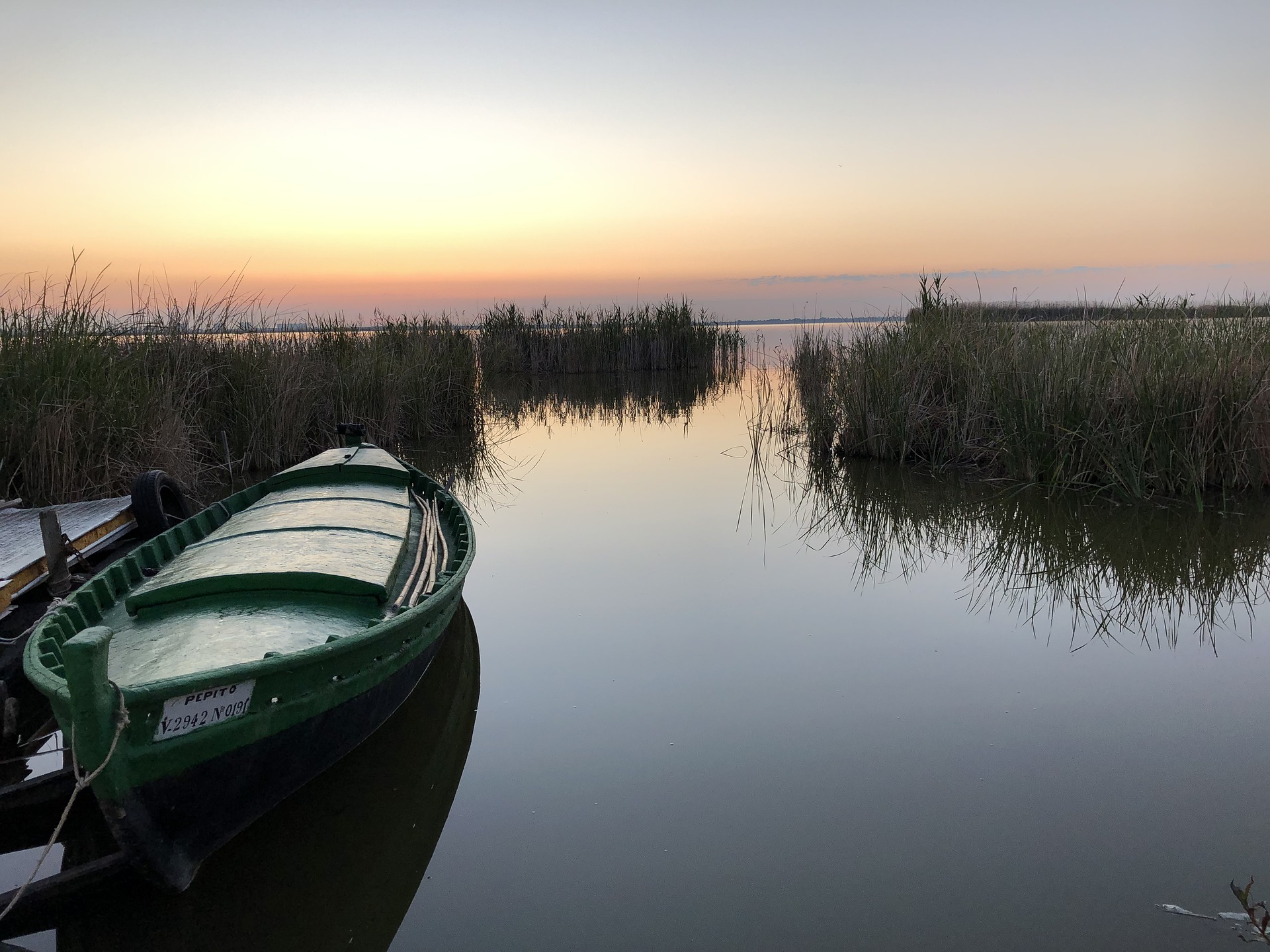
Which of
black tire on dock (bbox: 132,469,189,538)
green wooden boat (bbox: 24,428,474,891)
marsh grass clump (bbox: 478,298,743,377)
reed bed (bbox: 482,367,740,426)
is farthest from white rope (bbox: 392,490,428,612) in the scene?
marsh grass clump (bbox: 478,298,743,377)

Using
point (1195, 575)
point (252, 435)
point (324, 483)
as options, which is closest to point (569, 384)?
point (252, 435)

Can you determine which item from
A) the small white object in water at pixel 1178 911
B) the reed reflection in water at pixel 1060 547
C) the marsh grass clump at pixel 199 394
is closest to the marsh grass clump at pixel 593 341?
the marsh grass clump at pixel 199 394

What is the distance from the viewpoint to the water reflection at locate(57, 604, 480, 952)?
2.47 meters

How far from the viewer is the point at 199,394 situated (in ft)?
30.7

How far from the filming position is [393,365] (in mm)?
11891

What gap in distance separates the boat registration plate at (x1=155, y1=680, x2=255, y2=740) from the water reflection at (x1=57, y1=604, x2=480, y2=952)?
0.88 ft

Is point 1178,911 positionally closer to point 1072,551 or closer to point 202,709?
point 202,709

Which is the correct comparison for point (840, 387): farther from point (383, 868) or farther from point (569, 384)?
point (569, 384)

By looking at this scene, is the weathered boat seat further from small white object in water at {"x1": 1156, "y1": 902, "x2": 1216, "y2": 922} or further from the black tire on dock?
small white object in water at {"x1": 1156, "y1": 902, "x2": 1216, "y2": 922}

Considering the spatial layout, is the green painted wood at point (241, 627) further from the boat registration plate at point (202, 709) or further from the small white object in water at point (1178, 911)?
the small white object in water at point (1178, 911)

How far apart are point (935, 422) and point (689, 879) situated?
7363 millimetres

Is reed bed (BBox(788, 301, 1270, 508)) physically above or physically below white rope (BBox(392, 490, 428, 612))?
above

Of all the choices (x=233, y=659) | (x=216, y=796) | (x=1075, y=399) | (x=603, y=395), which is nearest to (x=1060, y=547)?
(x=1075, y=399)

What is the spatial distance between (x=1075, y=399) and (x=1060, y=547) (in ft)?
6.33
